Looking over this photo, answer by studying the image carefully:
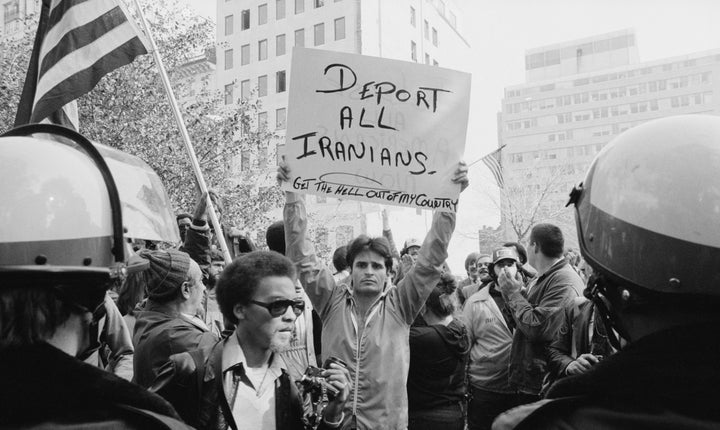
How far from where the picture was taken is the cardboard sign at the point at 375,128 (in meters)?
3.94

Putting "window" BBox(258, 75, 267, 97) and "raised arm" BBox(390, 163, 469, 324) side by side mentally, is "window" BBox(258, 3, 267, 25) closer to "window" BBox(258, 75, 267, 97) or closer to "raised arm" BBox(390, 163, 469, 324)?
"window" BBox(258, 75, 267, 97)

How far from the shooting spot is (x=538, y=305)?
16.0ft

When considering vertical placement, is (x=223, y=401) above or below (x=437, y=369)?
above

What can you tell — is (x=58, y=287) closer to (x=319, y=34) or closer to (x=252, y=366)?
(x=252, y=366)

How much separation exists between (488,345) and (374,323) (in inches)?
79.5

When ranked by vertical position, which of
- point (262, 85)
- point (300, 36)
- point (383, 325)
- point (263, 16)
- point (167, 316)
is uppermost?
point (263, 16)

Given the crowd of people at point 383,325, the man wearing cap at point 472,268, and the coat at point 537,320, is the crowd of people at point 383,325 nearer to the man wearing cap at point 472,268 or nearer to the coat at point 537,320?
the coat at point 537,320

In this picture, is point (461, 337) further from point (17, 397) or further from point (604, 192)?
point (17, 397)

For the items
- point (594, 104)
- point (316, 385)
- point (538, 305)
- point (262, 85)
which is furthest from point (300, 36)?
point (594, 104)

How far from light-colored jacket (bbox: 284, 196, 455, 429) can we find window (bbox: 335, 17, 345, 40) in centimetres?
4686

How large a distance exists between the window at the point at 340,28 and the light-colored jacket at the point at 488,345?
45417 mm

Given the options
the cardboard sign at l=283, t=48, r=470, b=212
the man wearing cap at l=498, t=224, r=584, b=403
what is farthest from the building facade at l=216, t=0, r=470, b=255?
the cardboard sign at l=283, t=48, r=470, b=212

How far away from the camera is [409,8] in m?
54.3

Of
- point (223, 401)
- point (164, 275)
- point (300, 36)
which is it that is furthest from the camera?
point (300, 36)
